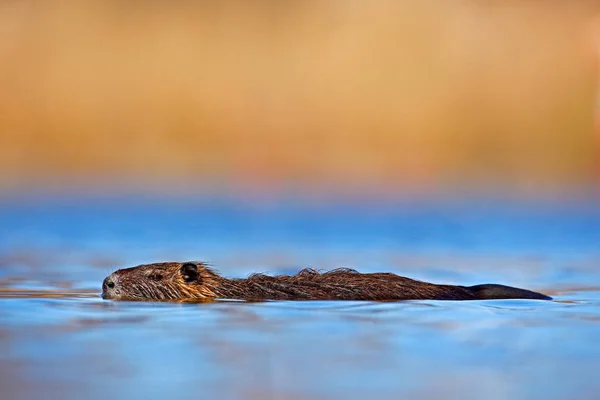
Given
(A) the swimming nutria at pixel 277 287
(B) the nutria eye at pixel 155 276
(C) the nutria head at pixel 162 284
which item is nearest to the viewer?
(A) the swimming nutria at pixel 277 287

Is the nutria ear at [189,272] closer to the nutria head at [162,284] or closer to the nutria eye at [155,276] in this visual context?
the nutria head at [162,284]

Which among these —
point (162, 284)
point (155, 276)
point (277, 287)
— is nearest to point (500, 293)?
point (277, 287)

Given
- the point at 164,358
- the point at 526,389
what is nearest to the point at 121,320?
the point at 164,358

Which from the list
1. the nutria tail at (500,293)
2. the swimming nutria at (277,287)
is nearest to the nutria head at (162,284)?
the swimming nutria at (277,287)

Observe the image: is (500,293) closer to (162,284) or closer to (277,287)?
(277,287)

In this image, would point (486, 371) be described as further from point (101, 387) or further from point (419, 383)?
point (101, 387)

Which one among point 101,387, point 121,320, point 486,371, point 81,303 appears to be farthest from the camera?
point 81,303

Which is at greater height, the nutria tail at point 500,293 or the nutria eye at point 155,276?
the nutria eye at point 155,276
